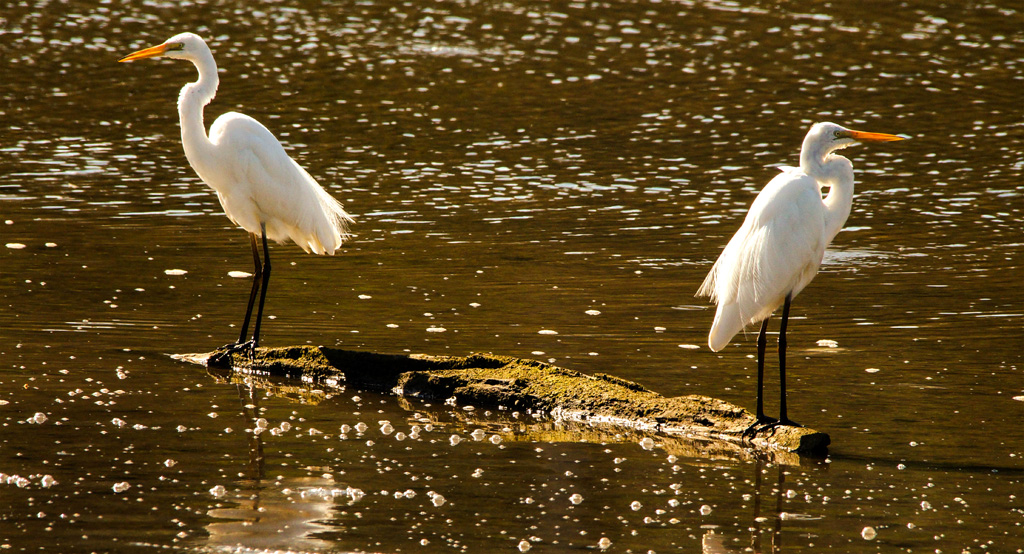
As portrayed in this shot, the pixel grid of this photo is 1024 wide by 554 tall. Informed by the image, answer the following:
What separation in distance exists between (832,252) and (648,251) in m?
1.57

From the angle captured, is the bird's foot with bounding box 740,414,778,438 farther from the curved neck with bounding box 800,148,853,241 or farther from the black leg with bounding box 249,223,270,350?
the black leg with bounding box 249,223,270,350

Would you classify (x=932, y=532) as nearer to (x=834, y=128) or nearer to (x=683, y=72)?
(x=834, y=128)

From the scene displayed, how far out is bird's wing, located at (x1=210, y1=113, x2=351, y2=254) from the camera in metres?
7.68

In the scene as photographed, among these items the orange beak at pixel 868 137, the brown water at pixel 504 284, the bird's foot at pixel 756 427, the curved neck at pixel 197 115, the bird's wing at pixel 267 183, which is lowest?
the brown water at pixel 504 284

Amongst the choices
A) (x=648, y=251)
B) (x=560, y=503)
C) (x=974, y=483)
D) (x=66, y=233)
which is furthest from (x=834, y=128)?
(x=66, y=233)

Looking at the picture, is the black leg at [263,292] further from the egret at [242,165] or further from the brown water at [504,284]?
the brown water at [504,284]

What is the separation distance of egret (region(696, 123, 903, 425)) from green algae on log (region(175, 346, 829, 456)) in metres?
0.20

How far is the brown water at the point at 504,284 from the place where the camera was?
202 inches

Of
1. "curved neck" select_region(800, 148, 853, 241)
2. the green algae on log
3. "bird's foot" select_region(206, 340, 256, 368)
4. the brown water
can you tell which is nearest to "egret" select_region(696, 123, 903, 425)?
"curved neck" select_region(800, 148, 853, 241)

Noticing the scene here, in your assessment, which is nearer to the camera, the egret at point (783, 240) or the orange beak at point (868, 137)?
the egret at point (783, 240)

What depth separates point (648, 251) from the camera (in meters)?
10.4

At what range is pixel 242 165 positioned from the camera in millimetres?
7676

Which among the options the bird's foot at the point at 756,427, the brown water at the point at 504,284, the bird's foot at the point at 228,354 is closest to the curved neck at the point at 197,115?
the brown water at the point at 504,284

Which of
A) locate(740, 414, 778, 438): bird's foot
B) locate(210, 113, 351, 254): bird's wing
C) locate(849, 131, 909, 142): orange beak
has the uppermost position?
locate(849, 131, 909, 142): orange beak
